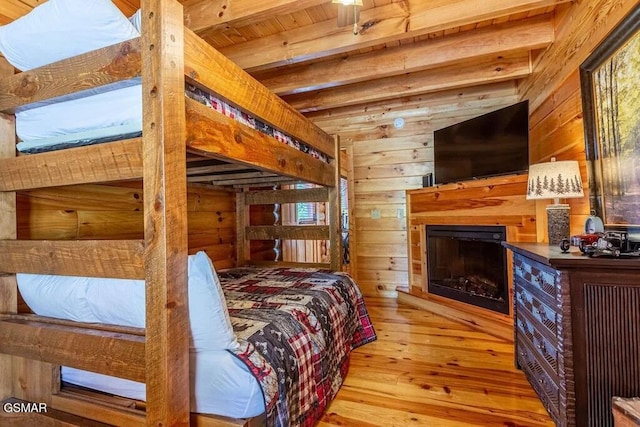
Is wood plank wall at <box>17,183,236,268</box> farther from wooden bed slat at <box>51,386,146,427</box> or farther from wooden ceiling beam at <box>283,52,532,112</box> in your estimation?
wooden ceiling beam at <box>283,52,532,112</box>

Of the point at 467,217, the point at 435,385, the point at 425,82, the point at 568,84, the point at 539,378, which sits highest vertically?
the point at 425,82

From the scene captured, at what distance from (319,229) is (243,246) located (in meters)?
0.96

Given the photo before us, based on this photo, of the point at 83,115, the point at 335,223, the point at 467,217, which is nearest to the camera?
the point at 83,115

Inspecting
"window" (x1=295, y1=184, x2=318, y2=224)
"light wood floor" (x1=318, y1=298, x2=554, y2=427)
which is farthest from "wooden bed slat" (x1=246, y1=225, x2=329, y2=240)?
"window" (x1=295, y1=184, x2=318, y2=224)

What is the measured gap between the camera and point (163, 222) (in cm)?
86

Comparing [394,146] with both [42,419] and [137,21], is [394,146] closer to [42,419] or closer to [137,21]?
[137,21]

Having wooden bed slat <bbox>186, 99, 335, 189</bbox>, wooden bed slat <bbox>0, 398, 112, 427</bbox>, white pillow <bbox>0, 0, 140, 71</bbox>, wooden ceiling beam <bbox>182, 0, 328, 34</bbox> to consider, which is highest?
wooden ceiling beam <bbox>182, 0, 328, 34</bbox>

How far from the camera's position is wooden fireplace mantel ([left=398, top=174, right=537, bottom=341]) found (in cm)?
240

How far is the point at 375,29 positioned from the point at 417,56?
0.63 metres

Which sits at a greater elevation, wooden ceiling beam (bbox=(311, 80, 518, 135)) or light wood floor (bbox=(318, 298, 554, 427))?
wooden ceiling beam (bbox=(311, 80, 518, 135))

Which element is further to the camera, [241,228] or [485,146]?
[241,228]

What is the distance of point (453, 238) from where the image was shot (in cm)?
297

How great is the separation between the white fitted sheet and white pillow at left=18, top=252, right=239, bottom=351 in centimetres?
4

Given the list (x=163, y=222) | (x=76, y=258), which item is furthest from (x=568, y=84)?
(x=76, y=258)
